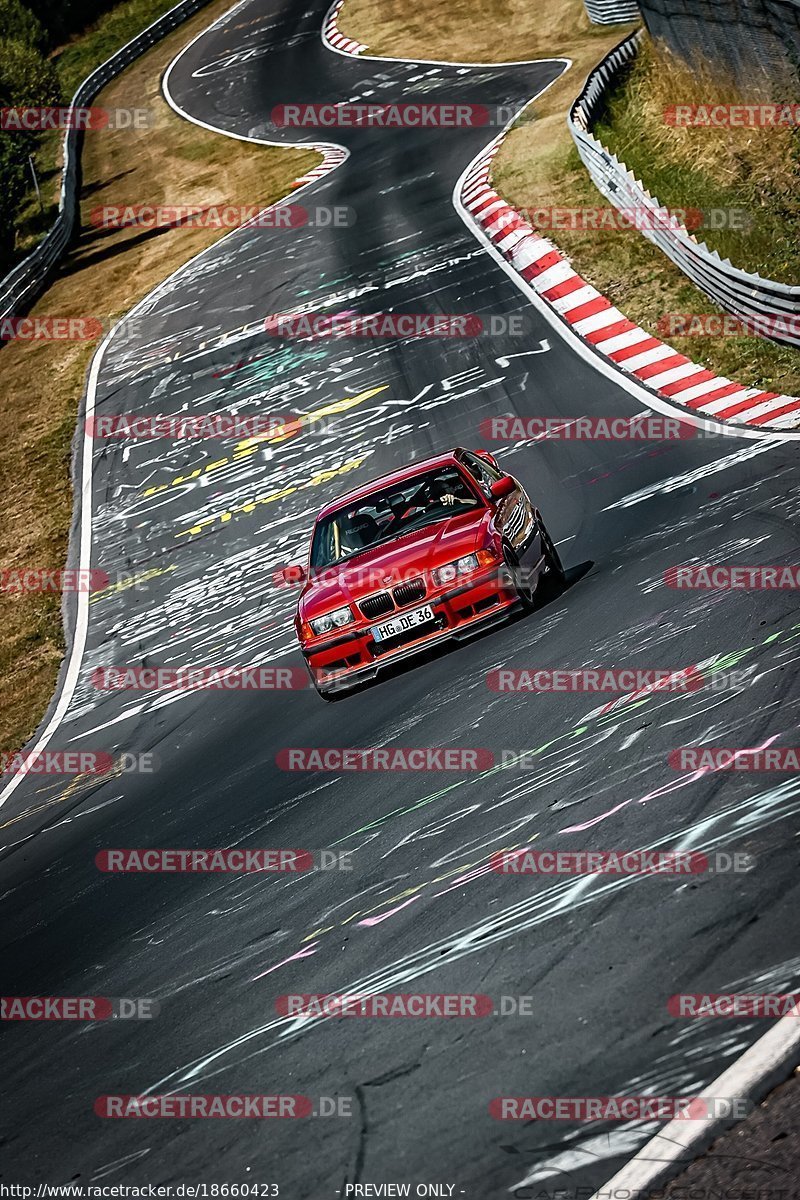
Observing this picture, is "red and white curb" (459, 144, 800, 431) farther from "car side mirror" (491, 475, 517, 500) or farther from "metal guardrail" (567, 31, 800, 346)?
"car side mirror" (491, 475, 517, 500)

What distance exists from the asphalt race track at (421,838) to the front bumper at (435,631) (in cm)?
28

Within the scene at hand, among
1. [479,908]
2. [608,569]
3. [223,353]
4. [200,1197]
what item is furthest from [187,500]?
[200,1197]

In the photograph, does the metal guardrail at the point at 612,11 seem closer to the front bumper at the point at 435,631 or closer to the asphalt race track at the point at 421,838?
the asphalt race track at the point at 421,838

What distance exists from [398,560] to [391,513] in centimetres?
104

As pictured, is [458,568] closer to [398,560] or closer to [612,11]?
[398,560]

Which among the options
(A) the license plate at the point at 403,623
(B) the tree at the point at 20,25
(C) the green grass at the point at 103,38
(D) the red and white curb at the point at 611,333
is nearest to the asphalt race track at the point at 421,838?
(A) the license plate at the point at 403,623

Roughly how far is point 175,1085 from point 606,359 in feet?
43.0

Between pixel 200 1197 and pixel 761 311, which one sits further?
pixel 761 311

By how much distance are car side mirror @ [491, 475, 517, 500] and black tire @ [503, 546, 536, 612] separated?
747 millimetres

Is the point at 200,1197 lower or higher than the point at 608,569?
higher

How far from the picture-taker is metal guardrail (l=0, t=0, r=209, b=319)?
31.6 meters

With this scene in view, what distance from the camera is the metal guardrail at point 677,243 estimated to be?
622 inches

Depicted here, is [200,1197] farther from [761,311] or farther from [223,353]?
[223,353]

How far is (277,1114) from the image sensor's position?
5.71 m
